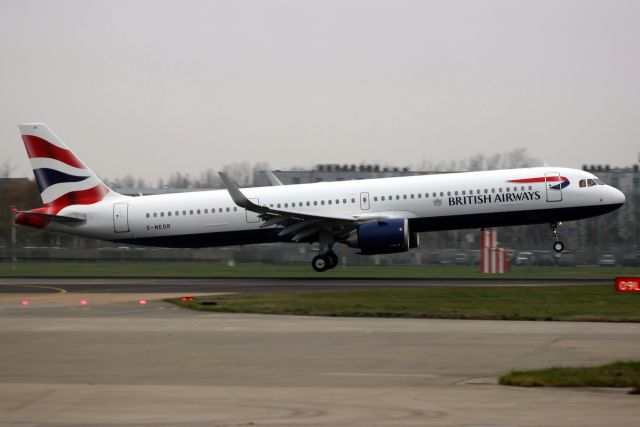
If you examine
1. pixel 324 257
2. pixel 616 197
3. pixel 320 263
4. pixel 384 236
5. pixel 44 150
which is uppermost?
pixel 44 150

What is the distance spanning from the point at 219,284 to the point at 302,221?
5.34m

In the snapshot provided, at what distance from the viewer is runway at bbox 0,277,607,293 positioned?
34.5m

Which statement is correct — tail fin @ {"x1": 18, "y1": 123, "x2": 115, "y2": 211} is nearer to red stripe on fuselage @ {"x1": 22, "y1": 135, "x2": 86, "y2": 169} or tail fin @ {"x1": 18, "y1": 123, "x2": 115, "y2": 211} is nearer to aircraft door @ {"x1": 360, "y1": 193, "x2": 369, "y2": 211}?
red stripe on fuselage @ {"x1": 22, "y1": 135, "x2": 86, "y2": 169}

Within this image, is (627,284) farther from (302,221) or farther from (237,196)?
(237,196)

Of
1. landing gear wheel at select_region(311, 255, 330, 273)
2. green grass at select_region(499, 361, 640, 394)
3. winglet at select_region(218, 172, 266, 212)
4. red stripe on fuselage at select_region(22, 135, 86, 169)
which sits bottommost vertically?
green grass at select_region(499, 361, 640, 394)

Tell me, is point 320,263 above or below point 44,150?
below

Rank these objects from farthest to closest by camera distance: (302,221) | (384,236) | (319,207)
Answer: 1. (319,207)
2. (302,221)
3. (384,236)

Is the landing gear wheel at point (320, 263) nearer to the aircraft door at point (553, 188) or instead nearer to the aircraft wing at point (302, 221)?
the aircraft wing at point (302, 221)

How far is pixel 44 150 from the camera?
44.1 m

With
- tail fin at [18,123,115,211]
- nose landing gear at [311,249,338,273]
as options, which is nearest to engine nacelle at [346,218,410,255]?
nose landing gear at [311,249,338,273]

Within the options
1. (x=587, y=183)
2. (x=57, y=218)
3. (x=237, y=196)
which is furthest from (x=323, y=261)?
(x=57, y=218)

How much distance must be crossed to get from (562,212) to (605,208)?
6.01 feet

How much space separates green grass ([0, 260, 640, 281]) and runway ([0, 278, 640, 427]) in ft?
66.3

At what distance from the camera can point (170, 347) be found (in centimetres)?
1805
